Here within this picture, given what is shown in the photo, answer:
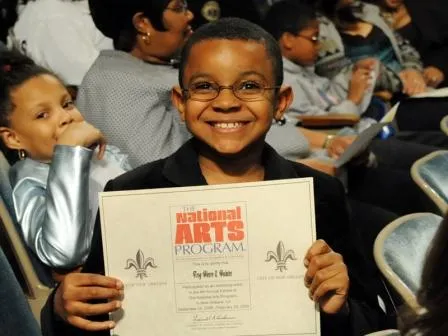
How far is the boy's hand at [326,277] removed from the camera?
115cm

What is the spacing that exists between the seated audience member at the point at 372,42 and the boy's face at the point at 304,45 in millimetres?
413

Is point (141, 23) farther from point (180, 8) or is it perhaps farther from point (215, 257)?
point (215, 257)

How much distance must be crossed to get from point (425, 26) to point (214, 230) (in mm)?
3465

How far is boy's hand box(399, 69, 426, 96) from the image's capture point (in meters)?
3.98

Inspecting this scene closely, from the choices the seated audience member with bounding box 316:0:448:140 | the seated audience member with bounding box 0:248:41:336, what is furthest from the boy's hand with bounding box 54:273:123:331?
the seated audience member with bounding box 316:0:448:140


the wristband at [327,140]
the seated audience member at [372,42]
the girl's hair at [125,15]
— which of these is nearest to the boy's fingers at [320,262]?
the girl's hair at [125,15]

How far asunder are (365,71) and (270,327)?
8.44 ft

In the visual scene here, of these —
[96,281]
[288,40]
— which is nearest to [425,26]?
[288,40]

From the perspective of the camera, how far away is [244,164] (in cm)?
136

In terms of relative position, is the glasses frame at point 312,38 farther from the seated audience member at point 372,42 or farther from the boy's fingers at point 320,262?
the boy's fingers at point 320,262

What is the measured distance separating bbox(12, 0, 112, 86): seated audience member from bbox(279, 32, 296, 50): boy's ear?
797mm

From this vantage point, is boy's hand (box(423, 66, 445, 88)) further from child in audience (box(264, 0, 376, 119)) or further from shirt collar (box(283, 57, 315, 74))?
shirt collar (box(283, 57, 315, 74))

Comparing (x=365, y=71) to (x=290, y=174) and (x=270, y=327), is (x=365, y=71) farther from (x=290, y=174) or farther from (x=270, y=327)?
(x=270, y=327)

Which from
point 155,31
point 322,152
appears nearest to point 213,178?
point 155,31
